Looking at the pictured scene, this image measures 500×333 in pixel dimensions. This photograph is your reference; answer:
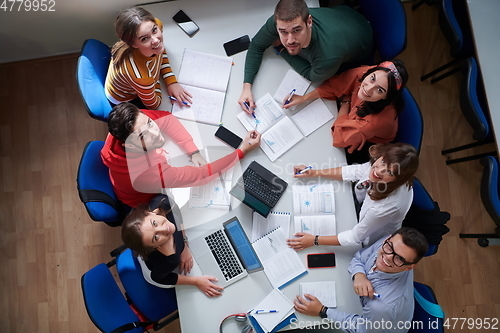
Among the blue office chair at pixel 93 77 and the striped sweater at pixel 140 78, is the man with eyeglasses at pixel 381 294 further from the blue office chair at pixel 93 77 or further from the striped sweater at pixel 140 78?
the blue office chair at pixel 93 77

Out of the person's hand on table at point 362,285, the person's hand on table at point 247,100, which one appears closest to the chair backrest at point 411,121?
the person's hand on table at point 362,285

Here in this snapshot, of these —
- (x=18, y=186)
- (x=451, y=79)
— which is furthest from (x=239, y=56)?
(x=18, y=186)

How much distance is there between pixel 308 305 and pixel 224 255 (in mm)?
484

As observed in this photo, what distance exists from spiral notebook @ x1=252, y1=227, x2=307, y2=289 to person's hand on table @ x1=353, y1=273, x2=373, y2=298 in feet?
0.83

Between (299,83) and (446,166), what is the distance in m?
1.45

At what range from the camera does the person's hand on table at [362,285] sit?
166 cm

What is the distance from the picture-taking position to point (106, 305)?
1751 mm

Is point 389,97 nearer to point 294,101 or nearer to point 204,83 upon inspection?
point 294,101

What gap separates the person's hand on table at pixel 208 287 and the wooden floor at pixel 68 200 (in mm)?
895

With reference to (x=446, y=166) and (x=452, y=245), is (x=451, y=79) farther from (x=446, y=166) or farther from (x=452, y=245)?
(x=452, y=245)

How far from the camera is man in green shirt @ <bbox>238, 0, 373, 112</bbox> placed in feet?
5.53

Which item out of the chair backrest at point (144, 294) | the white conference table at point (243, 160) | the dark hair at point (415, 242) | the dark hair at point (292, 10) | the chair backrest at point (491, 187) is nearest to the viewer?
the dark hair at point (415, 242)

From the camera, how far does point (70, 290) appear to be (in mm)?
2506

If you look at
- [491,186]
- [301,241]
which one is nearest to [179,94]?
[301,241]
